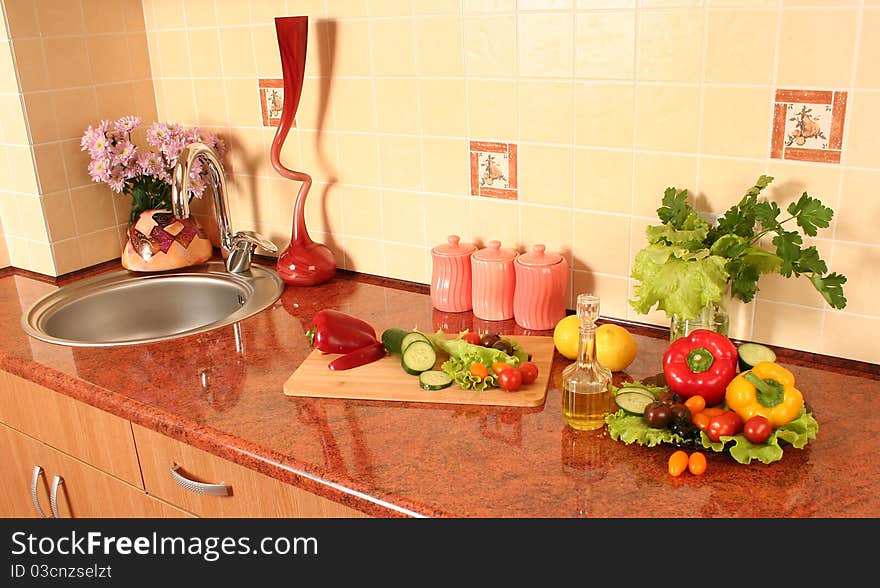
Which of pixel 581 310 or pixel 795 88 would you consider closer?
pixel 581 310

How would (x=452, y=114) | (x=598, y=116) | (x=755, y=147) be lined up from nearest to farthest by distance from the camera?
(x=755, y=147), (x=598, y=116), (x=452, y=114)

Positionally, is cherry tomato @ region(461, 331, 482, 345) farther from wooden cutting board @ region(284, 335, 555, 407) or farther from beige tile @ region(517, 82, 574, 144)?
beige tile @ region(517, 82, 574, 144)

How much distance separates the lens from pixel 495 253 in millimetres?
1689

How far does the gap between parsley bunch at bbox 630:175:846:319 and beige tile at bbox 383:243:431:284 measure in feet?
1.98

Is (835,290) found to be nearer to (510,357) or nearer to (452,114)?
(510,357)

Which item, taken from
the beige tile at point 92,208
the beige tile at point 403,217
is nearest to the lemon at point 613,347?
the beige tile at point 403,217

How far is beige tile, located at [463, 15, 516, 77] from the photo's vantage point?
1.60 m

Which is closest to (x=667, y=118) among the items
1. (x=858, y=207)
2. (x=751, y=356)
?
(x=858, y=207)

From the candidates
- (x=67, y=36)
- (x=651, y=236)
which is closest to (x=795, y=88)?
(x=651, y=236)

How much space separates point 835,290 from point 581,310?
41 centimetres

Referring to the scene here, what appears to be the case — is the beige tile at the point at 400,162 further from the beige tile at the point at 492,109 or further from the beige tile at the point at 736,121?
the beige tile at the point at 736,121

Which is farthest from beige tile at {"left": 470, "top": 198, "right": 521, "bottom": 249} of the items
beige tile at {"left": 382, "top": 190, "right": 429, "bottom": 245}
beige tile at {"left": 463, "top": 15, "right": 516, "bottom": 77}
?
beige tile at {"left": 463, "top": 15, "right": 516, "bottom": 77}

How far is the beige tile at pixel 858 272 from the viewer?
1.37m

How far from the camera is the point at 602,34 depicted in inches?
58.9
